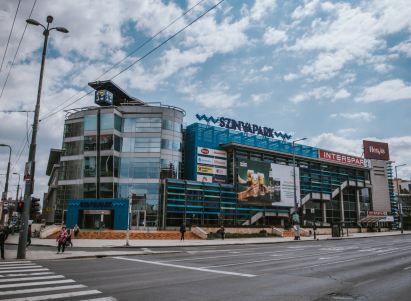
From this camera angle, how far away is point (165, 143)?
157 feet

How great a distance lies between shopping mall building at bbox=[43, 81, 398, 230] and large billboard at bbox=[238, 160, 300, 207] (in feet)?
0.60

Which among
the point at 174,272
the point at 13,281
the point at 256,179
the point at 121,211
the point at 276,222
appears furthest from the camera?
the point at 276,222

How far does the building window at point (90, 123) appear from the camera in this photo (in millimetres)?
47781

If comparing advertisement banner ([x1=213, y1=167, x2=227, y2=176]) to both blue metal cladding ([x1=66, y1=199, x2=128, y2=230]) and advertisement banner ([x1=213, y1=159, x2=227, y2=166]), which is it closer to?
advertisement banner ([x1=213, y1=159, x2=227, y2=166])

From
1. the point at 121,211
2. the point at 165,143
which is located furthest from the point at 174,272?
the point at 165,143

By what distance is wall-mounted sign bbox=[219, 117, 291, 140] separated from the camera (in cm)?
5683

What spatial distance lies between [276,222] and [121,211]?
31.5 metres

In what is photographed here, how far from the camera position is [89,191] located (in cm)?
4603

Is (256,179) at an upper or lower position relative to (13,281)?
upper

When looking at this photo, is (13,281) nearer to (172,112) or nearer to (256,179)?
(172,112)

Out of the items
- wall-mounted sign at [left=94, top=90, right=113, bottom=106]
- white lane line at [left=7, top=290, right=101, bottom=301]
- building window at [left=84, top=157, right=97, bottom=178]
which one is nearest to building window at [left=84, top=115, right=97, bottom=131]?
building window at [left=84, top=157, right=97, bottom=178]

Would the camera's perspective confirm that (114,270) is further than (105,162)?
No

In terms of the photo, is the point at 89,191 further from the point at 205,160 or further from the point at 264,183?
the point at 264,183

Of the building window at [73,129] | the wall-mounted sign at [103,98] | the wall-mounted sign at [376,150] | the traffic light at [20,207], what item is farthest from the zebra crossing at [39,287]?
the wall-mounted sign at [376,150]
